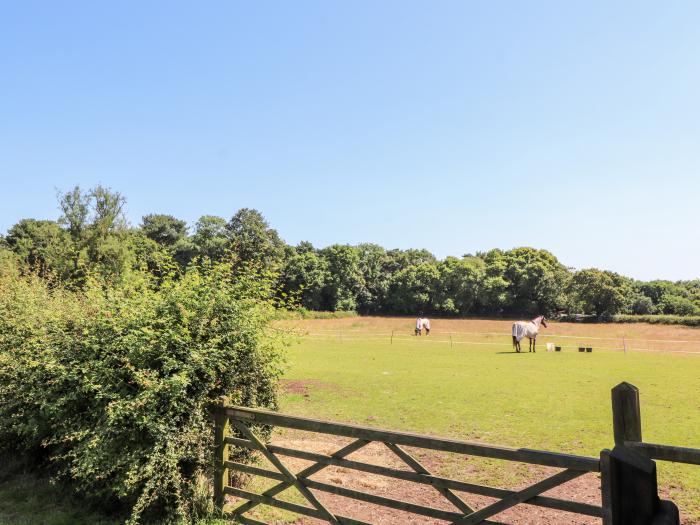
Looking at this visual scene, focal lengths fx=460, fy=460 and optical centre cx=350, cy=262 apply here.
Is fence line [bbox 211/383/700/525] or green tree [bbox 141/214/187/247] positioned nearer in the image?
fence line [bbox 211/383/700/525]

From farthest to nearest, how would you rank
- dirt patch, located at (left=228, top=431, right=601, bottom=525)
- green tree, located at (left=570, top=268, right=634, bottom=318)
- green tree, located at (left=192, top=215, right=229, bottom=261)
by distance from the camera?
green tree, located at (left=192, top=215, right=229, bottom=261) → green tree, located at (left=570, top=268, right=634, bottom=318) → dirt patch, located at (left=228, top=431, right=601, bottom=525)

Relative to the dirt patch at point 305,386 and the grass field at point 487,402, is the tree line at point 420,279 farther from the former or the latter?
the dirt patch at point 305,386

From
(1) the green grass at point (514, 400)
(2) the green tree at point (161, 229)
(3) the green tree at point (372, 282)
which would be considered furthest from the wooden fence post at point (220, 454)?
(2) the green tree at point (161, 229)

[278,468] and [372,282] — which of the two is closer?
[278,468]

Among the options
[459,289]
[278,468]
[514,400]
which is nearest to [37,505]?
[278,468]

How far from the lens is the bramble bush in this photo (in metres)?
5.22

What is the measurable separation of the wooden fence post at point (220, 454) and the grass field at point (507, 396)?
4.77 ft

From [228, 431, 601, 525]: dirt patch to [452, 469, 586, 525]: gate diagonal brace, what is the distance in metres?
2.44

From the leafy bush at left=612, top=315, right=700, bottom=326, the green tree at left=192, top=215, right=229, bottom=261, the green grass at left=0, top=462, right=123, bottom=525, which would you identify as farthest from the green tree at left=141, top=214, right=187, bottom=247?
the green grass at left=0, top=462, right=123, bottom=525

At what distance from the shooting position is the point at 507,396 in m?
14.6

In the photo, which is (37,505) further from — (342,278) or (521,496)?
(342,278)

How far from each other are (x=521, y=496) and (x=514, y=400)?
10964 millimetres

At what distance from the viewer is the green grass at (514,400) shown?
979 centimetres

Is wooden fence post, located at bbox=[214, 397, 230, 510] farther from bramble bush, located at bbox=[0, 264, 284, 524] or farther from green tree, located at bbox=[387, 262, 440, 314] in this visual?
green tree, located at bbox=[387, 262, 440, 314]
